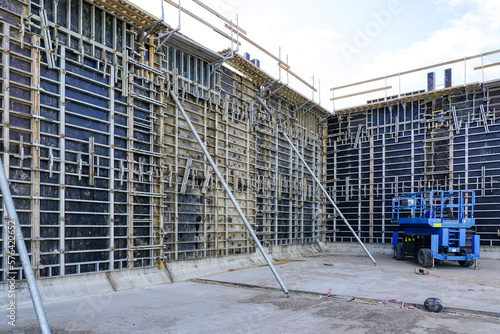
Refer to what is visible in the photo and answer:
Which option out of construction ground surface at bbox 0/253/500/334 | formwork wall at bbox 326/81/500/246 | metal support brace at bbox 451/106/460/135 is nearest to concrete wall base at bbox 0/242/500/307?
construction ground surface at bbox 0/253/500/334

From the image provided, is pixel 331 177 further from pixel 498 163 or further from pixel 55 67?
pixel 55 67

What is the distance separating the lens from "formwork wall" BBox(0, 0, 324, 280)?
1034cm

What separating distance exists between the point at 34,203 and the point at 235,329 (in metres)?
6.12

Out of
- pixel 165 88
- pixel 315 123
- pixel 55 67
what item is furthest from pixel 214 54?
pixel 315 123

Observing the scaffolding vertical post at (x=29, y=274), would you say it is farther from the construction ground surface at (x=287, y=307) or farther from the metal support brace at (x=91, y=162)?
the metal support brace at (x=91, y=162)

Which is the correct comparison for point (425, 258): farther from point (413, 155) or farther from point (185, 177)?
point (185, 177)

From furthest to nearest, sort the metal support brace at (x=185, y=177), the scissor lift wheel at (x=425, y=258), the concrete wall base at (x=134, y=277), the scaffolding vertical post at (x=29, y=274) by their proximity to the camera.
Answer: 1. the scissor lift wheel at (x=425, y=258)
2. the metal support brace at (x=185, y=177)
3. the concrete wall base at (x=134, y=277)
4. the scaffolding vertical post at (x=29, y=274)

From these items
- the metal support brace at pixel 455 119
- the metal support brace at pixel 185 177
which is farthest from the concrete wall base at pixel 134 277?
the metal support brace at pixel 455 119

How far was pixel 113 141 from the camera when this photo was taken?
12.5 meters

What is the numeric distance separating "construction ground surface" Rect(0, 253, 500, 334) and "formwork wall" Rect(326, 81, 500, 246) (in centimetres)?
838

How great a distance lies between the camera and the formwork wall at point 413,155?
69.7 ft

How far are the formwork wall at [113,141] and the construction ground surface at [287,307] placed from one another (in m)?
1.69

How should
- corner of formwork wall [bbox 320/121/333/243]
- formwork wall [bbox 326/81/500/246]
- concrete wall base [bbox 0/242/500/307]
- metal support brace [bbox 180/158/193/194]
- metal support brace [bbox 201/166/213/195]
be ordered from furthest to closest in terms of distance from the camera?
corner of formwork wall [bbox 320/121/333/243] → formwork wall [bbox 326/81/500/246] → metal support brace [bbox 201/166/213/195] → metal support brace [bbox 180/158/193/194] → concrete wall base [bbox 0/242/500/307]

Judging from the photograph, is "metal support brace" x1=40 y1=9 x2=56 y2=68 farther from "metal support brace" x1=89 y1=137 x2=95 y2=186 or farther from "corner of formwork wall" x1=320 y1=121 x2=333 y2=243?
"corner of formwork wall" x1=320 y1=121 x2=333 y2=243
